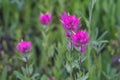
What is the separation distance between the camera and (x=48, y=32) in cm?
255

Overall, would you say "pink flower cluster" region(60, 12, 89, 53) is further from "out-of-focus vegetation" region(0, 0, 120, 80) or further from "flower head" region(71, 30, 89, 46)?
"out-of-focus vegetation" region(0, 0, 120, 80)

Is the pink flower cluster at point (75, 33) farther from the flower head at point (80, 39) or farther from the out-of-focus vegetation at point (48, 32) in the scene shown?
the out-of-focus vegetation at point (48, 32)

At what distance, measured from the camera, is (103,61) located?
2213 mm

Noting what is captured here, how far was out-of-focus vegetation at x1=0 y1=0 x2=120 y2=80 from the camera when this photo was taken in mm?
2240

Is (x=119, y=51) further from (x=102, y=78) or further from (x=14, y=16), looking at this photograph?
(x=14, y=16)

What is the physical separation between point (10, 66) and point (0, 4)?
0.69 metres

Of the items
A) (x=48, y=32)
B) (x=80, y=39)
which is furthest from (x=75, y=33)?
(x=48, y=32)

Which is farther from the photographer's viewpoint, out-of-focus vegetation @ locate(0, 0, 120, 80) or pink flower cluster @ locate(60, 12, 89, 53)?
out-of-focus vegetation @ locate(0, 0, 120, 80)

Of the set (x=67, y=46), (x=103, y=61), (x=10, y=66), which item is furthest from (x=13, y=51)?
(x=67, y=46)

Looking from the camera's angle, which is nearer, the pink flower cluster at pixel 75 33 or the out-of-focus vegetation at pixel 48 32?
the pink flower cluster at pixel 75 33

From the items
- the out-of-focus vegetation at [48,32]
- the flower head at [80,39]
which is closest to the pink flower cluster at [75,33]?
the flower head at [80,39]

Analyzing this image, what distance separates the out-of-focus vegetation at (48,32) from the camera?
224 cm

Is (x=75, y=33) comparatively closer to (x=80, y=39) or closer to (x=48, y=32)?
(x=80, y=39)

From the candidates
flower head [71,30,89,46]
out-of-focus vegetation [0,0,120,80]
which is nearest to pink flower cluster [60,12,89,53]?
flower head [71,30,89,46]
